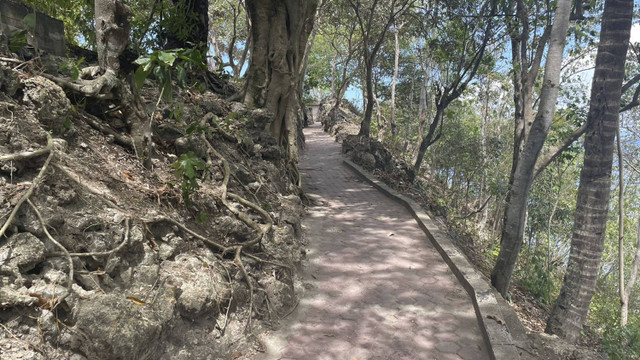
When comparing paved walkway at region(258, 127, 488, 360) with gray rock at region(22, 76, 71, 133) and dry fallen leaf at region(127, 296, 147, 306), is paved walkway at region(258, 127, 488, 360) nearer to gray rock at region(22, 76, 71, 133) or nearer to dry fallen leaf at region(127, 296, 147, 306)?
dry fallen leaf at region(127, 296, 147, 306)

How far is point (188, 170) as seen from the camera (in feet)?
13.0

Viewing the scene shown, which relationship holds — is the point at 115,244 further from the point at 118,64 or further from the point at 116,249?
the point at 118,64

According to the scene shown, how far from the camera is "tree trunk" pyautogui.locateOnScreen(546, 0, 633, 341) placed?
214 inches

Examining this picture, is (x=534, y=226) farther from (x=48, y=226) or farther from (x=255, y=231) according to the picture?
(x=48, y=226)

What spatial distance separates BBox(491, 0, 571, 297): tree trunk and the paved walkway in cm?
93

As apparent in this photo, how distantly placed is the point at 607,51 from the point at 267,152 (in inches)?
212

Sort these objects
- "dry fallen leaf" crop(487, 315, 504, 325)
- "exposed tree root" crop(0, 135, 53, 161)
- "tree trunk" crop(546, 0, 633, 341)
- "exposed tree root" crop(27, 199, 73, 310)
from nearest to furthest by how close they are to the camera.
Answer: "exposed tree root" crop(27, 199, 73, 310)
"exposed tree root" crop(0, 135, 53, 161)
"dry fallen leaf" crop(487, 315, 504, 325)
"tree trunk" crop(546, 0, 633, 341)

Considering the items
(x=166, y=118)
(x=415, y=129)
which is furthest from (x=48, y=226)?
(x=415, y=129)

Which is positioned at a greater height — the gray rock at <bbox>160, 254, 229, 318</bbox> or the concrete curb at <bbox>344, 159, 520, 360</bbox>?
the gray rock at <bbox>160, 254, 229, 318</bbox>

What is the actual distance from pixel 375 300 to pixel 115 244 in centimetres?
299

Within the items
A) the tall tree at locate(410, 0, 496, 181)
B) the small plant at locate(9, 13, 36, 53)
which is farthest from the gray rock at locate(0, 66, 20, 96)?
the tall tree at locate(410, 0, 496, 181)

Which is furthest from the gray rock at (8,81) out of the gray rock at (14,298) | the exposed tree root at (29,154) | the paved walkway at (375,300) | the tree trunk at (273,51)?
the tree trunk at (273,51)

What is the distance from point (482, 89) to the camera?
21.8 m

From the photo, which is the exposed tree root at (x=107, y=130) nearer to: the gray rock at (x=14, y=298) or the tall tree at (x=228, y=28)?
the gray rock at (x=14, y=298)
